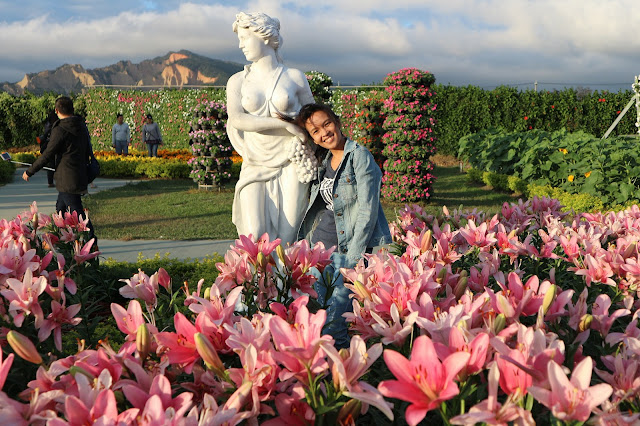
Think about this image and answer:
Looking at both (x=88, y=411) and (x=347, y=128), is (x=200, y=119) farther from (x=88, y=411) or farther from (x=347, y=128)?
(x=88, y=411)

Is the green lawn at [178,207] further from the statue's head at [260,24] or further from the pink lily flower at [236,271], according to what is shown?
the pink lily flower at [236,271]

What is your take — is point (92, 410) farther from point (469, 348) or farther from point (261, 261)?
point (261, 261)

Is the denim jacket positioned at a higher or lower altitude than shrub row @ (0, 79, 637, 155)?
lower

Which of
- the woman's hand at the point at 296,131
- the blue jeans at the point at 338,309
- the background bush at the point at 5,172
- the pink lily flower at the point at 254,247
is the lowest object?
the background bush at the point at 5,172

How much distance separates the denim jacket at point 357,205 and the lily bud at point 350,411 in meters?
2.10

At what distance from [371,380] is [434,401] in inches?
18.7

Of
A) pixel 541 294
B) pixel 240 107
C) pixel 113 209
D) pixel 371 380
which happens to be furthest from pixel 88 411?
pixel 113 209

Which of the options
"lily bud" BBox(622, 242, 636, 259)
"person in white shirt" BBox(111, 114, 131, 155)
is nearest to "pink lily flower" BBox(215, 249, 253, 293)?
"lily bud" BBox(622, 242, 636, 259)

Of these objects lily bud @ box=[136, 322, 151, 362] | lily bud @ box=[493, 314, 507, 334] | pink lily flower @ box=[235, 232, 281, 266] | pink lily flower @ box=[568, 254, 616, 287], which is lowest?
pink lily flower @ box=[568, 254, 616, 287]

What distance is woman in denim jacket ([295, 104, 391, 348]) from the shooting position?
3.09m

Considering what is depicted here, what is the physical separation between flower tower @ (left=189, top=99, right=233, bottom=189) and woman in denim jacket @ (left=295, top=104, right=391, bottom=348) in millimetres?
9673

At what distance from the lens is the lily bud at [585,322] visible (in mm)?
1323

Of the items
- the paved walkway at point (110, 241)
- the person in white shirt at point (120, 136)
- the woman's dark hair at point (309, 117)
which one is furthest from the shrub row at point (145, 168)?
the woman's dark hair at point (309, 117)

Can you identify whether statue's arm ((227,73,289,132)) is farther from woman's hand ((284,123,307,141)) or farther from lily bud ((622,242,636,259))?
lily bud ((622,242,636,259))
